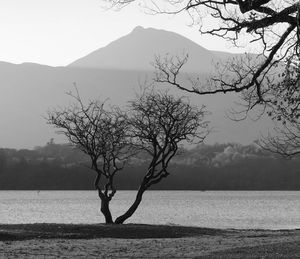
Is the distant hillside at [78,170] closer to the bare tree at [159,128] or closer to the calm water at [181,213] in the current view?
the calm water at [181,213]

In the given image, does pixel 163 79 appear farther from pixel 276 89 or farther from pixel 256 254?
pixel 256 254

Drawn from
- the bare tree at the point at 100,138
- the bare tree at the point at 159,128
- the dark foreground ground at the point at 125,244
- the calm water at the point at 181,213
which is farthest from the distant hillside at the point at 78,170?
the dark foreground ground at the point at 125,244

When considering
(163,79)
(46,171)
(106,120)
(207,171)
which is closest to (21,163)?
(46,171)

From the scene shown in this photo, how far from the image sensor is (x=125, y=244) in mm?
23766

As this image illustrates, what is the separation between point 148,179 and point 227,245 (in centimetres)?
1303

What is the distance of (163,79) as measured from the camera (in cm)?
2384

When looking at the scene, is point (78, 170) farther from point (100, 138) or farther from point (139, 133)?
point (139, 133)

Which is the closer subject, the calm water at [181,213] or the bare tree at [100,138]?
the bare tree at [100,138]

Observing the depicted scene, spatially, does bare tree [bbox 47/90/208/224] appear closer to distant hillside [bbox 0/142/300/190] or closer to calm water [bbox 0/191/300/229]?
calm water [bbox 0/191/300/229]

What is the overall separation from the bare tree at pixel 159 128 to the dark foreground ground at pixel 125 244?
364 cm

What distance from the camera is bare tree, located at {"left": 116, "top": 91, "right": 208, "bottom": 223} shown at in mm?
35469

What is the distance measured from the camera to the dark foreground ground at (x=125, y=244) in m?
19.6

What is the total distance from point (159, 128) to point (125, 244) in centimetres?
1311

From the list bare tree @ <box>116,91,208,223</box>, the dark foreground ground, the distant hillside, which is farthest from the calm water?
the distant hillside
